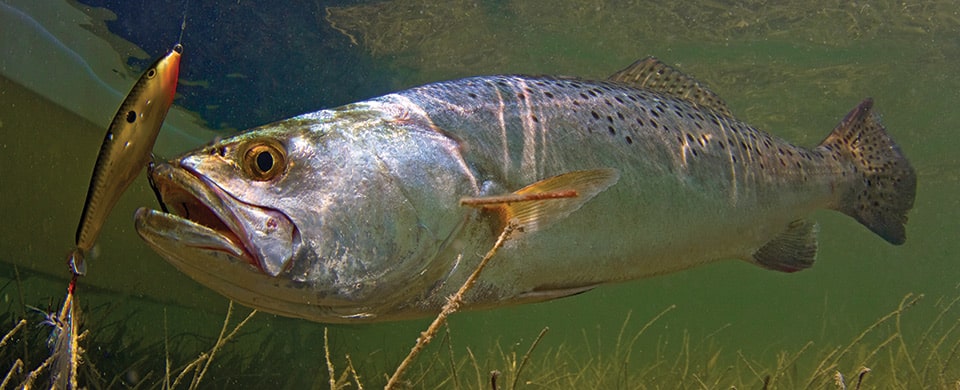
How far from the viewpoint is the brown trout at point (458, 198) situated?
6.04 ft

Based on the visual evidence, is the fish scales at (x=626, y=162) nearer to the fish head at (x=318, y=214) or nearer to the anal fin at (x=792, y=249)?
the anal fin at (x=792, y=249)

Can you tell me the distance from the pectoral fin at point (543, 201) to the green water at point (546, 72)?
167cm

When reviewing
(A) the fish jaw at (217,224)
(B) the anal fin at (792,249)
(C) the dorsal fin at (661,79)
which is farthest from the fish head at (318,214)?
(B) the anal fin at (792,249)

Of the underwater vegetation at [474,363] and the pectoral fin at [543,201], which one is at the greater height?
the pectoral fin at [543,201]

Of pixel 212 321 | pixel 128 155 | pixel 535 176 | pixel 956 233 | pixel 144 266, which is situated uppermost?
pixel 128 155

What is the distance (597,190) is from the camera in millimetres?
2133

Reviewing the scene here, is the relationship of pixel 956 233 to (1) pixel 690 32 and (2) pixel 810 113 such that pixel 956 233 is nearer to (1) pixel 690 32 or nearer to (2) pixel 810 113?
(2) pixel 810 113

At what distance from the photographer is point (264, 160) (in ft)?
6.34

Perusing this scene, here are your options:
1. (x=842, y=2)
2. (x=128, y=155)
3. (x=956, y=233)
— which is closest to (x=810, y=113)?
(x=842, y=2)

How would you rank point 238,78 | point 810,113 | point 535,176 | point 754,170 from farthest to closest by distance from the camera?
point 810,113, point 238,78, point 754,170, point 535,176

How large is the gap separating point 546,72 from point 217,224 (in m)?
15.8

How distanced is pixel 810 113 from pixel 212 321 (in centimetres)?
1867

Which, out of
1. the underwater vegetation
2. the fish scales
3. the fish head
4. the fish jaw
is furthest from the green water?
the fish jaw

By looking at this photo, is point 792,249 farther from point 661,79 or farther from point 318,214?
point 318,214
